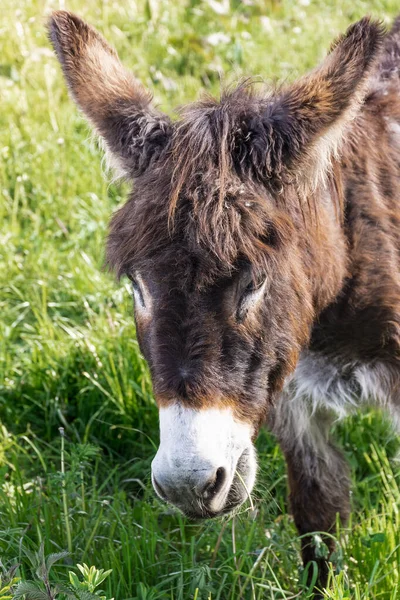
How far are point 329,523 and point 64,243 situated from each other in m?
2.05

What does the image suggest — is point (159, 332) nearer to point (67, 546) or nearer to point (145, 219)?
point (145, 219)

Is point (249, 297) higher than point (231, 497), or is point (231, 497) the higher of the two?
point (249, 297)

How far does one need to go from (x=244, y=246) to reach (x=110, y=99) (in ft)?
2.23

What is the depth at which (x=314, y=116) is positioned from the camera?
7.13ft

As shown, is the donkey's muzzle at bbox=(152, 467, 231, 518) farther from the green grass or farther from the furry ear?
the furry ear

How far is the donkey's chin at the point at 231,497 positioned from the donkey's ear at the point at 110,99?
88cm

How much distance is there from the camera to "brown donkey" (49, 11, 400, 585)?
2076mm

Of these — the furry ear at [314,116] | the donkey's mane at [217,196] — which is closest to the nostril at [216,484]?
the donkey's mane at [217,196]

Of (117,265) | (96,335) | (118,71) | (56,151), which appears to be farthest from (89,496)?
(56,151)

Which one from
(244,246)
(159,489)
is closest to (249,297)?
(244,246)

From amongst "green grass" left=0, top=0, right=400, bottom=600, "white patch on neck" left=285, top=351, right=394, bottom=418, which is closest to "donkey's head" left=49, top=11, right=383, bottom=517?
"white patch on neck" left=285, top=351, right=394, bottom=418

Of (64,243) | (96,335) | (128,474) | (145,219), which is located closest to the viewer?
(145,219)

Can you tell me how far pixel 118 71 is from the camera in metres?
2.62

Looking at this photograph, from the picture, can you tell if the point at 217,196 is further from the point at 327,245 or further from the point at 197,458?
the point at 197,458
